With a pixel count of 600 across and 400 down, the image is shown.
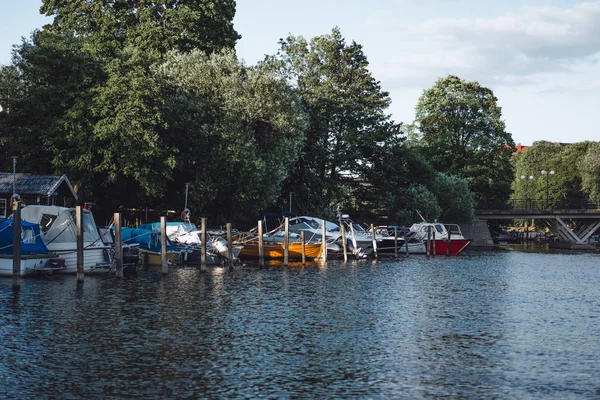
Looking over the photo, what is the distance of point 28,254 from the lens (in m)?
34.9

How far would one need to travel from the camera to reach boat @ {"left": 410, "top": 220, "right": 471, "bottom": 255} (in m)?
68.8

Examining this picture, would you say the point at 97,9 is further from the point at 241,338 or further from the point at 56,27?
the point at 241,338

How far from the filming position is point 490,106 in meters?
100

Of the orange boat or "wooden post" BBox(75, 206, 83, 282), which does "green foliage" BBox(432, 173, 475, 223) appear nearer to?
the orange boat

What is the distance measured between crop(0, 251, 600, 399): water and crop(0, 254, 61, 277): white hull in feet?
3.70

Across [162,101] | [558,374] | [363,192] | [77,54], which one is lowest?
[558,374]

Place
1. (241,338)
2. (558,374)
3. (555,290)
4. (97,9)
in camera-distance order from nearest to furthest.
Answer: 1. (558,374)
2. (241,338)
3. (555,290)
4. (97,9)

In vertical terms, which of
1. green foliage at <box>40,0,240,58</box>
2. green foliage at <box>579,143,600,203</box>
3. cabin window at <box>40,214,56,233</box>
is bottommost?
cabin window at <box>40,214,56,233</box>

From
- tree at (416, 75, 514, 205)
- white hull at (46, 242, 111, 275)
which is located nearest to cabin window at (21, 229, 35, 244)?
white hull at (46, 242, 111, 275)

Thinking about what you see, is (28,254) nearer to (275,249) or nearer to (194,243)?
(194,243)

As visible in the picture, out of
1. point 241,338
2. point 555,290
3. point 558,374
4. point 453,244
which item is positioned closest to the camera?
point 558,374

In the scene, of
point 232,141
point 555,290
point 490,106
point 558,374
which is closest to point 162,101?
point 232,141

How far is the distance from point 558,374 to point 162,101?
39119mm

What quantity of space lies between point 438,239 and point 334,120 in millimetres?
15833
